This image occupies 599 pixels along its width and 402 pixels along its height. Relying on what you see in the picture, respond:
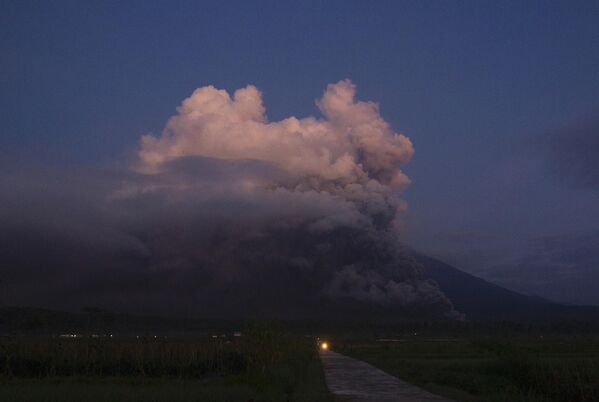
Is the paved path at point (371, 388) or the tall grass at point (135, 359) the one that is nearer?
the paved path at point (371, 388)

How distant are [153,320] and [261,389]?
173757mm

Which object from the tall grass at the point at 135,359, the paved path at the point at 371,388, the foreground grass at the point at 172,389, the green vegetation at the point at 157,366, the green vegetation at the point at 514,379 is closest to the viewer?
the foreground grass at the point at 172,389

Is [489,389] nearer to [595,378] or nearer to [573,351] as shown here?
[595,378]

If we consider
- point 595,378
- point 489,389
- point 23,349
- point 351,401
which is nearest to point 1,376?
point 23,349

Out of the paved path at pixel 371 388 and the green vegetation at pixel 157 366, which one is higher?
the green vegetation at pixel 157 366

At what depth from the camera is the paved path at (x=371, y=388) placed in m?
24.5

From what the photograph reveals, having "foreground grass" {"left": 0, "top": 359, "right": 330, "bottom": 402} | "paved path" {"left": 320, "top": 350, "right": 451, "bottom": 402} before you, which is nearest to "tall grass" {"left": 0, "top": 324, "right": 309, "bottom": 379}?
"foreground grass" {"left": 0, "top": 359, "right": 330, "bottom": 402}

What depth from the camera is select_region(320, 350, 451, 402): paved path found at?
2447cm

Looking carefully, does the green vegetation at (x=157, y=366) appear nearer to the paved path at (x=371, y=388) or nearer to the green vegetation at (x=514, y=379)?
the paved path at (x=371, y=388)

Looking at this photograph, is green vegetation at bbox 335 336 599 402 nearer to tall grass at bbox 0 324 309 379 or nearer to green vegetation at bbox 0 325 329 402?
green vegetation at bbox 0 325 329 402

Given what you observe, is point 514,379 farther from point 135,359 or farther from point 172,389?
point 135,359

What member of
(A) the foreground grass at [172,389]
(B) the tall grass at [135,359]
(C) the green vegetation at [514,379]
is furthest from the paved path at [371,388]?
(B) the tall grass at [135,359]

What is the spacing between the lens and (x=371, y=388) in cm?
2816

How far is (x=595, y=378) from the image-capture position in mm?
27484
